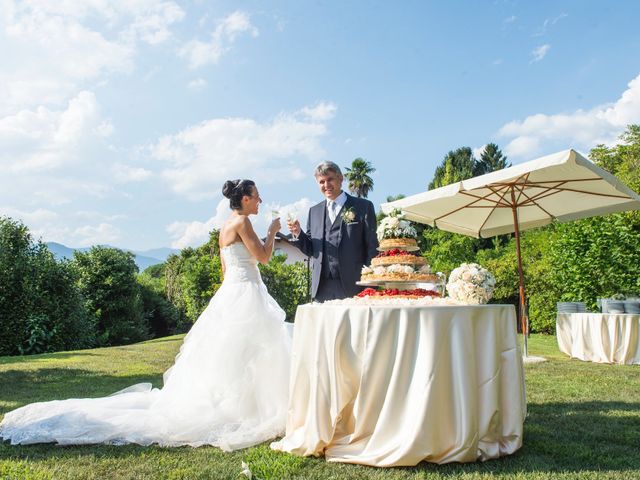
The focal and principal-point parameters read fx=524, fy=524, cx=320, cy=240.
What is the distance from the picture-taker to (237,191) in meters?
5.09

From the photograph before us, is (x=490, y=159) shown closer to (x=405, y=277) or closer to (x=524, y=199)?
(x=524, y=199)

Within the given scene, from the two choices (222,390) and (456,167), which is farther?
(456,167)

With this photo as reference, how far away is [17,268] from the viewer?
1638cm

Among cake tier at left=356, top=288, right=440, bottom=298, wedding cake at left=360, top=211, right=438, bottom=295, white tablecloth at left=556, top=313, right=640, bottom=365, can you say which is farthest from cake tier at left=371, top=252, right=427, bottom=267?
white tablecloth at left=556, top=313, right=640, bottom=365

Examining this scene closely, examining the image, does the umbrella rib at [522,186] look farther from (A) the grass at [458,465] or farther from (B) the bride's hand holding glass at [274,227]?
(B) the bride's hand holding glass at [274,227]

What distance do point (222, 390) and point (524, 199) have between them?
725 cm

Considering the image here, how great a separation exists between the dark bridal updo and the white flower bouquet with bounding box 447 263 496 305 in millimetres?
2190

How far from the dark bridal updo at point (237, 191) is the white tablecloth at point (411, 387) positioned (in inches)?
66.8

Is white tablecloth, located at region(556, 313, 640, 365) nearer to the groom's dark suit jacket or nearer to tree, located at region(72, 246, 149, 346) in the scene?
the groom's dark suit jacket

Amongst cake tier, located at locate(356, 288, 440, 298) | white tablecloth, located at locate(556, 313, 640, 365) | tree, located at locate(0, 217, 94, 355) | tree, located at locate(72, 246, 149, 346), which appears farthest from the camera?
tree, located at locate(72, 246, 149, 346)

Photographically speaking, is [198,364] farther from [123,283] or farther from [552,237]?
[123,283]

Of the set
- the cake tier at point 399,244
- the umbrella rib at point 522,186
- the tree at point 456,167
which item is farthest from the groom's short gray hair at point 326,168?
the tree at point 456,167

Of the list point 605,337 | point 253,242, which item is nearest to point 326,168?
point 253,242

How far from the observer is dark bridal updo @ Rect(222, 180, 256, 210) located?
5086 mm
